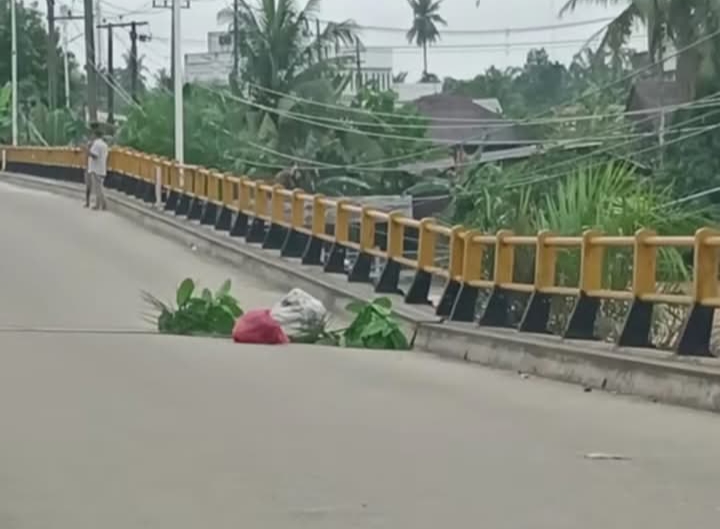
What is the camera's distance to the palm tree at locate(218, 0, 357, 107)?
5028cm

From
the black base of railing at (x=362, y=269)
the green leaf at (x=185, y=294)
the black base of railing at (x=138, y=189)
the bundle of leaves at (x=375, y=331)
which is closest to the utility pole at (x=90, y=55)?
the black base of railing at (x=138, y=189)

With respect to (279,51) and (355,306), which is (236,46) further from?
(355,306)

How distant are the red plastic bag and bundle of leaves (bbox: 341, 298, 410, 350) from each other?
84 cm

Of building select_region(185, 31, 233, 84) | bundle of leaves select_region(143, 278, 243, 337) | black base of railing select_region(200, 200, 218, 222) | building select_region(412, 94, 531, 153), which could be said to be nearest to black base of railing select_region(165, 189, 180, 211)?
black base of railing select_region(200, 200, 218, 222)

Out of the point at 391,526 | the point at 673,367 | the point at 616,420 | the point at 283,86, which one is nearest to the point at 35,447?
the point at 391,526

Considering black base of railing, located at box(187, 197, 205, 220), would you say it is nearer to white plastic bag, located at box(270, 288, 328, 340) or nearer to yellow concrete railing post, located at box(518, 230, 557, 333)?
white plastic bag, located at box(270, 288, 328, 340)

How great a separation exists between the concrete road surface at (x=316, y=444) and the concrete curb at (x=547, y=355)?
23 centimetres

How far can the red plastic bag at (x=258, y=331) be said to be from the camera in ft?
56.0

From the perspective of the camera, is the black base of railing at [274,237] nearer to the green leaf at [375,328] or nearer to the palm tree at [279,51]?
the green leaf at [375,328]

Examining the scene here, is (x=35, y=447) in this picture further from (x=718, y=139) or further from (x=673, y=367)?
(x=718, y=139)

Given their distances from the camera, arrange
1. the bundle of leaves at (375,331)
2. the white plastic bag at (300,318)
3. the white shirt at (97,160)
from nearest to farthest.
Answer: the bundle of leaves at (375,331), the white plastic bag at (300,318), the white shirt at (97,160)

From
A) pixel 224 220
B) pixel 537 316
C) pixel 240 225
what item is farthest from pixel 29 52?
pixel 537 316

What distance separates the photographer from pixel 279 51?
50750 mm

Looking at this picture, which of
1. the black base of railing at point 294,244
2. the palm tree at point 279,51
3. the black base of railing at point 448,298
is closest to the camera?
the black base of railing at point 448,298
